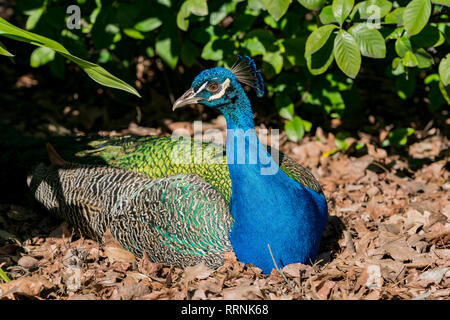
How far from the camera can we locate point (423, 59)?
346 centimetres

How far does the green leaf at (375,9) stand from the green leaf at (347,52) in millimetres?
270

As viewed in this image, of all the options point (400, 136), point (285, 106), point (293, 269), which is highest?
point (285, 106)

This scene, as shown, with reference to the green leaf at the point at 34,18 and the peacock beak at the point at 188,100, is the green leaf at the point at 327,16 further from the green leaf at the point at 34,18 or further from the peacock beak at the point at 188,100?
the green leaf at the point at 34,18

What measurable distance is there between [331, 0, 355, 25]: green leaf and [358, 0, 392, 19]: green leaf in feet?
0.85

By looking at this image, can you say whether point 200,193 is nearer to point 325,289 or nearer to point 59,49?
point 325,289

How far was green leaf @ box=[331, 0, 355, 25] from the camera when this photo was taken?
9.46ft

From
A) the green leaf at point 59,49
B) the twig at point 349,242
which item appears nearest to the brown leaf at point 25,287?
the green leaf at point 59,49

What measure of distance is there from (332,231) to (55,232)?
181cm

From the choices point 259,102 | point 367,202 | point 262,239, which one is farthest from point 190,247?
point 259,102

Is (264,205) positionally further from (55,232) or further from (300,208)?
(55,232)

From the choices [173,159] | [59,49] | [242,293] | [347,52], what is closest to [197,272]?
[242,293]

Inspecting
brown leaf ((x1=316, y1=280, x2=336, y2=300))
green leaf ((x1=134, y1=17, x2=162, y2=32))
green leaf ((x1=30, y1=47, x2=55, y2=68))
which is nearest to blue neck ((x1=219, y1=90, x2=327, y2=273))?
brown leaf ((x1=316, y1=280, x2=336, y2=300))

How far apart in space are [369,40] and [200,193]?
4.09 ft

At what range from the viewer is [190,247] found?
2951 mm
